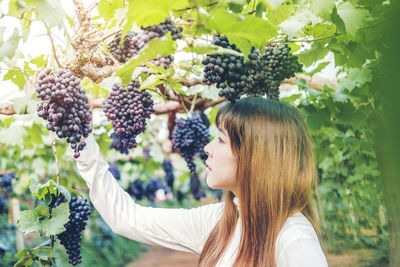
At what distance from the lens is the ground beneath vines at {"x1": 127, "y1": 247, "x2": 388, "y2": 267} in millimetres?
6426

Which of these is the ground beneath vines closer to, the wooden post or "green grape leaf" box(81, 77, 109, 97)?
the wooden post

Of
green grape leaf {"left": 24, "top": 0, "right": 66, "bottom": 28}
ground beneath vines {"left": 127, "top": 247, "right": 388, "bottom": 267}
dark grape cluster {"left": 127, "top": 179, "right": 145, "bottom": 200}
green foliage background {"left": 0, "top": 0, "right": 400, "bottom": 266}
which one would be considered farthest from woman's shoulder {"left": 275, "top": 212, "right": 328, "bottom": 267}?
ground beneath vines {"left": 127, "top": 247, "right": 388, "bottom": 267}

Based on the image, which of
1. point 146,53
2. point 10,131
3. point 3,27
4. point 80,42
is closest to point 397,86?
point 146,53

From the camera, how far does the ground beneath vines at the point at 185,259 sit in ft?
21.1

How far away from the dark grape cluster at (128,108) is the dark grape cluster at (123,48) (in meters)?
0.11

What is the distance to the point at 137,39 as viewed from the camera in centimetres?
116

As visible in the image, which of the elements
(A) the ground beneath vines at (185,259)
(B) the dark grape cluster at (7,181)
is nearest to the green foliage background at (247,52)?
(B) the dark grape cluster at (7,181)

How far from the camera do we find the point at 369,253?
21.7ft

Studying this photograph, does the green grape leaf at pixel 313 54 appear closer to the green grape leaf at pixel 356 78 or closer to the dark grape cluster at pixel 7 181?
the green grape leaf at pixel 356 78

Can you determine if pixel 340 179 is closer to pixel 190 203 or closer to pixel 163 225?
pixel 190 203

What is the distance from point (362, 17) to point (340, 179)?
5.06 m

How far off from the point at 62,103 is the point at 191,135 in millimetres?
1390

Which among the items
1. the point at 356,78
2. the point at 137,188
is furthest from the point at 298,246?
the point at 137,188

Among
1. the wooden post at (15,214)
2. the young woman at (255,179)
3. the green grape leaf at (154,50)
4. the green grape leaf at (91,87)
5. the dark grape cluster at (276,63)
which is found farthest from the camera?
the wooden post at (15,214)
